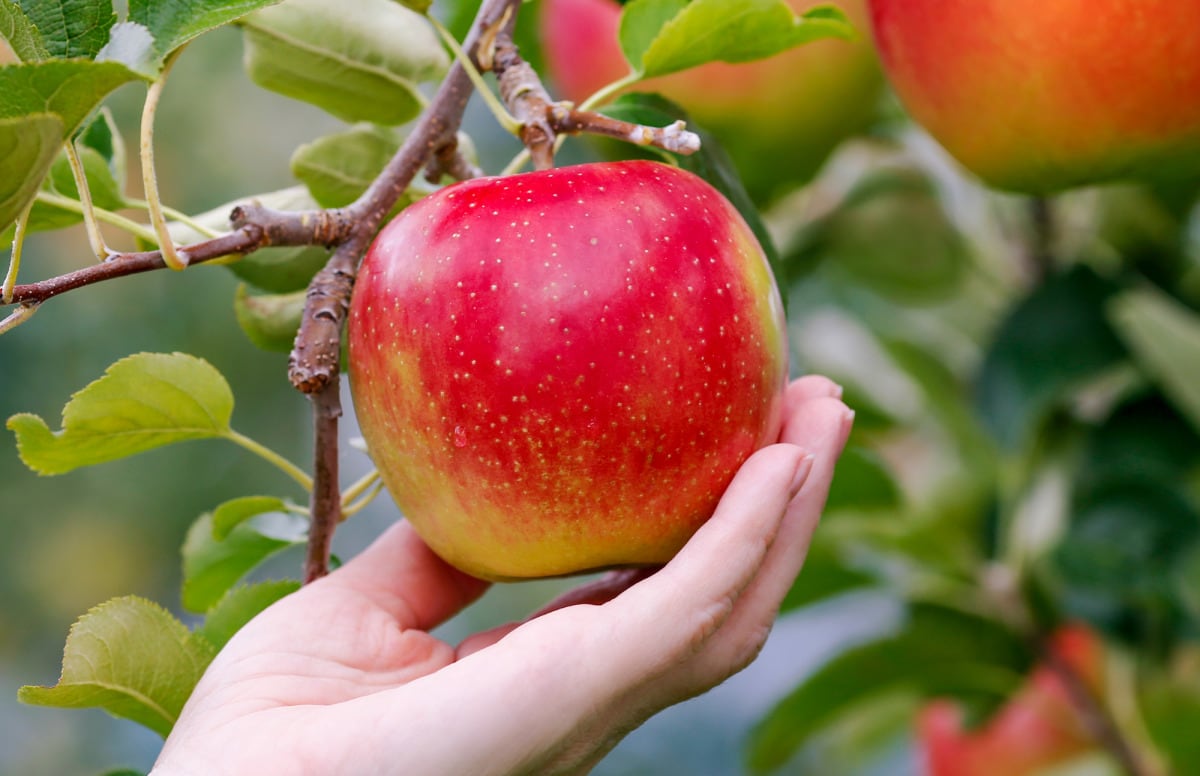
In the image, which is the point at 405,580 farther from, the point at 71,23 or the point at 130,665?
the point at 71,23

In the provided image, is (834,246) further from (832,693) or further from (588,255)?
(588,255)

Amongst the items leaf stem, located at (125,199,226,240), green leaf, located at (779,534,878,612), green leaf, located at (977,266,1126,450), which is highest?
leaf stem, located at (125,199,226,240)

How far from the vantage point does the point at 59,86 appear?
0.97ft

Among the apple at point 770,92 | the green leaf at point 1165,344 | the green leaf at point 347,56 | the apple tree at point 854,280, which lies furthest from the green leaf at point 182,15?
the green leaf at point 1165,344

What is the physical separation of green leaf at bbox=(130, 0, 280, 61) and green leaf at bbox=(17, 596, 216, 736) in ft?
0.62

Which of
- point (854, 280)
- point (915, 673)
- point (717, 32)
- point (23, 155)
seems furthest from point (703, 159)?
point (915, 673)

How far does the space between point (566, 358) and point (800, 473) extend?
0.30ft

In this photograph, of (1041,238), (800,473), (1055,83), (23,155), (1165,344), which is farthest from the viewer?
(1041,238)

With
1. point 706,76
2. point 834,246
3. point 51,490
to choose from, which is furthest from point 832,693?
point 51,490

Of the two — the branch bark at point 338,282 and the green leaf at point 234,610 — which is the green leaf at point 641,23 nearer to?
the branch bark at point 338,282

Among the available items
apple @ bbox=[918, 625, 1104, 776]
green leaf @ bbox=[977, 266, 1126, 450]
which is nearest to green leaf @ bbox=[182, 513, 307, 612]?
green leaf @ bbox=[977, 266, 1126, 450]

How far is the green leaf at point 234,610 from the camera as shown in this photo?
0.46m

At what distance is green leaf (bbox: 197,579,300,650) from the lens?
0.46 meters

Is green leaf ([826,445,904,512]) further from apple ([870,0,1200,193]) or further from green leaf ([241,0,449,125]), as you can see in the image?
green leaf ([241,0,449,125])
